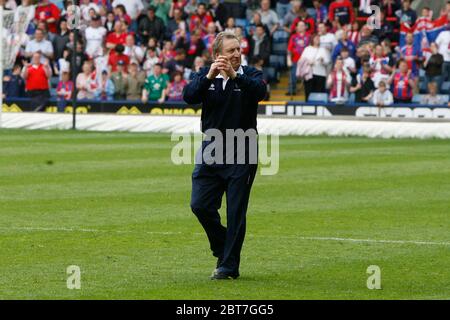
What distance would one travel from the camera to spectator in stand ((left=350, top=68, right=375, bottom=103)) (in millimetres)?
30000

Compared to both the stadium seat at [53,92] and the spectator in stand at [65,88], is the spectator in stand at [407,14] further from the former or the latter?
the stadium seat at [53,92]

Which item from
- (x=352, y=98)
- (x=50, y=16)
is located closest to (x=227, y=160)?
(x=352, y=98)

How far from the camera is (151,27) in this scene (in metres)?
35.2

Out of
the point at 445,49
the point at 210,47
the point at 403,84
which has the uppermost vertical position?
the point at 445,49

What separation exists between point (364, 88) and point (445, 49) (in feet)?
7.48

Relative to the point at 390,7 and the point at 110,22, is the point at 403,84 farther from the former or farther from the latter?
the point at 110,22

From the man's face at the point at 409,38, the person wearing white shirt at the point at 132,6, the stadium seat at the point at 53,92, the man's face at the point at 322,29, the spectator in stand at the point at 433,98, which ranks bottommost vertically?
the stadium seat at the point at 53,92

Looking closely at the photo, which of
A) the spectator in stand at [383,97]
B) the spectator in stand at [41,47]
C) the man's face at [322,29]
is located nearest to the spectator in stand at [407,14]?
the man's face at [322,29]

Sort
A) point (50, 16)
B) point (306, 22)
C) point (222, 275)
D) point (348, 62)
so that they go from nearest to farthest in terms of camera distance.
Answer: point (222, 275), point (348, 62), point (306, 22), point (50, 16)

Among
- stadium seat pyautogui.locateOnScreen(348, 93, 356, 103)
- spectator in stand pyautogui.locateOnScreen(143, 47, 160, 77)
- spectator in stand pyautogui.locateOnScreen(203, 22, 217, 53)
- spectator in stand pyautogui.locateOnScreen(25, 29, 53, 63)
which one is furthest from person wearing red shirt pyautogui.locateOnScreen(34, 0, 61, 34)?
stadium seat pyautogui.locateOnScreen(348, 93, 356, 103)

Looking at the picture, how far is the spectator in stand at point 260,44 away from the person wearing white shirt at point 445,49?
16.0 ft

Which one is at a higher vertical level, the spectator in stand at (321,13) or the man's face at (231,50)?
the man's face at (231,50)

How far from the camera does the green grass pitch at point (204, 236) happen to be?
31.9 feet

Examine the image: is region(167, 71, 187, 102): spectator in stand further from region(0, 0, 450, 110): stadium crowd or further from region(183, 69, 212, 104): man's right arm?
region(183, 69, 212, 104): man's right arm
